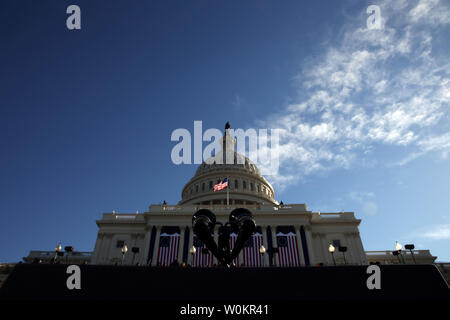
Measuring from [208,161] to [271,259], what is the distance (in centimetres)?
4516

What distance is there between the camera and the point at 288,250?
38.1 m

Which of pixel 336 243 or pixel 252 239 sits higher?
pixel 336 243

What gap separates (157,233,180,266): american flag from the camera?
122 feet

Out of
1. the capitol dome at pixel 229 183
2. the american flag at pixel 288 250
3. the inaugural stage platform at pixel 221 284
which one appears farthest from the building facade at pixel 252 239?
the inaugural stage platform at pixel 221 284

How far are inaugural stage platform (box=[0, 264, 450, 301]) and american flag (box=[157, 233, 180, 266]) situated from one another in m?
31.3

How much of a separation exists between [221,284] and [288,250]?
110 ft

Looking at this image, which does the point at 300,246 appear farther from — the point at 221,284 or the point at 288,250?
the point at 221,284

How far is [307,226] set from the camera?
1578 inches

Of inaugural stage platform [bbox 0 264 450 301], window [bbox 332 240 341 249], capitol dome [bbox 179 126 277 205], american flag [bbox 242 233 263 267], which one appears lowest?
inaugural stage platform [bbox 0 264 450 301]

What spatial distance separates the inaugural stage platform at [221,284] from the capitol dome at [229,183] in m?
50.0

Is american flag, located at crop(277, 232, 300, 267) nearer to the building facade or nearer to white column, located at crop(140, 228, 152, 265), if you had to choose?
the building facade

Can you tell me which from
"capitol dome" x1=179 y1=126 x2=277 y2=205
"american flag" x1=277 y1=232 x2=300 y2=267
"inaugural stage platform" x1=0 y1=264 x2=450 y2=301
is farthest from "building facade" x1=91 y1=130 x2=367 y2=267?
"inaugural stage platform" x1=0 y1=264 x2=450 y2=301

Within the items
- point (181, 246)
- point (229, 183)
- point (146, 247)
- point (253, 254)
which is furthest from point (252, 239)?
point (229, 183)
